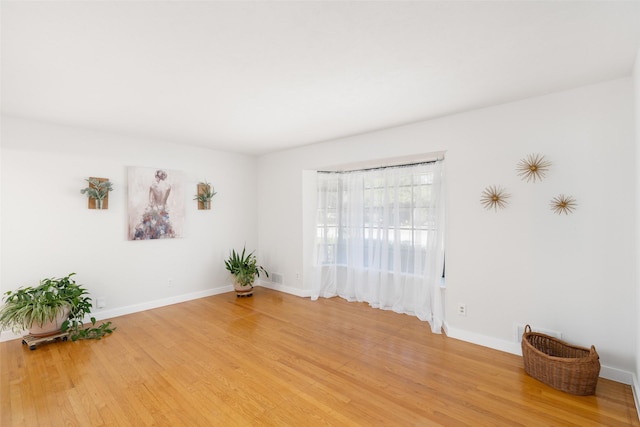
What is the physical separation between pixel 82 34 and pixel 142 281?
3353 mm

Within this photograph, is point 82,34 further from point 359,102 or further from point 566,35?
point 566,35

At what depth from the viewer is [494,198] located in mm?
2846

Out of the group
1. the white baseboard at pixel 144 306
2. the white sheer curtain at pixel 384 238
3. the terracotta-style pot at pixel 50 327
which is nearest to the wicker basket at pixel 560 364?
the white sheer curtain at pixel 384 238

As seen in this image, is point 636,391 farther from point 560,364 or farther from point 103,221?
point 103,221

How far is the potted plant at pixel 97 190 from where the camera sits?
3555 mm

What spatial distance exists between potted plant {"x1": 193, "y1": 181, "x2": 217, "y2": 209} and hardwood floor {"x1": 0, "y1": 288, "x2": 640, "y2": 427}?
196cm

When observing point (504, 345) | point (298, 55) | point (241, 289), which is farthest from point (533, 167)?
point (241, 289)

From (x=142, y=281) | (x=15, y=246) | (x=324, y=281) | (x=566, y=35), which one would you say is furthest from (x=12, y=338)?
(x=566, y=35)

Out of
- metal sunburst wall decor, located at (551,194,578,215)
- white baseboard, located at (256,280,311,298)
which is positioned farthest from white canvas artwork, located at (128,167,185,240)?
metal sunburst wall decor, located at (551,194,578,215)

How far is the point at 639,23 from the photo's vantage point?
161cm

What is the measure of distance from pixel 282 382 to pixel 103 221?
3208 mm

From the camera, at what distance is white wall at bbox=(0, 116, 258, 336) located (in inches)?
124

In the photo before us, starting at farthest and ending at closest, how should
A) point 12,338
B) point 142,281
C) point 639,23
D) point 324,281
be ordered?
point 324,281
point 142,281
point 12,338
point 639,23

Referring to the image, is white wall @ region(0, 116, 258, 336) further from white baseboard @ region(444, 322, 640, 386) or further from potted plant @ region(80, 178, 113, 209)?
white baseboard @ region(444, 322, 640, 386)
